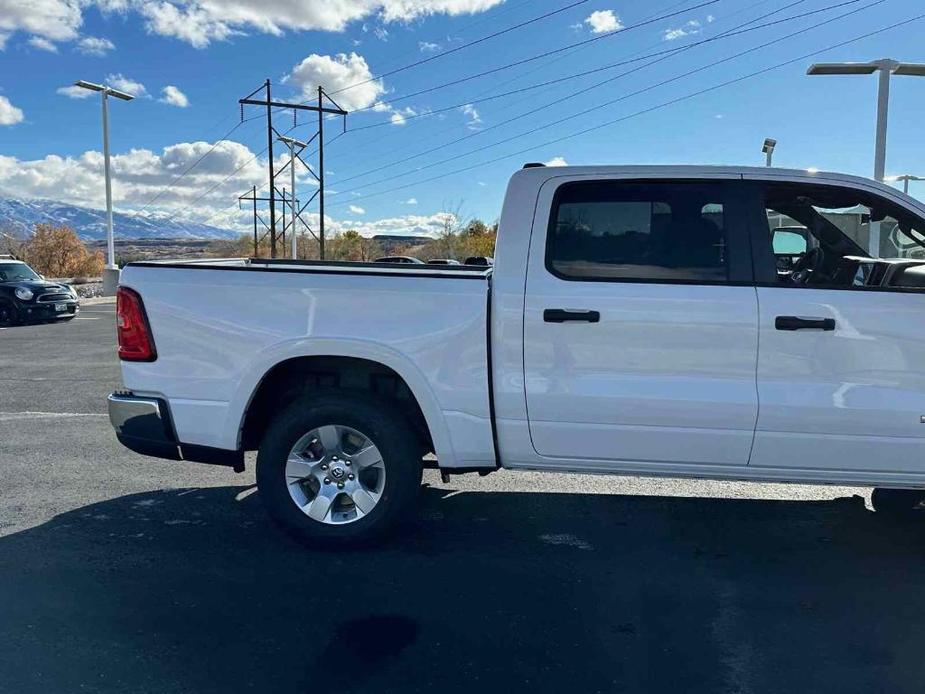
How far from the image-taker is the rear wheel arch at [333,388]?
4177 mm

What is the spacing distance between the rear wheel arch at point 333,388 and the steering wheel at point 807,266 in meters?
2.45

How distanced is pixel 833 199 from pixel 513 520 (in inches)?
107

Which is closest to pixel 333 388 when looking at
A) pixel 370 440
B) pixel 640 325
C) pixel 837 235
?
pixel 370 440

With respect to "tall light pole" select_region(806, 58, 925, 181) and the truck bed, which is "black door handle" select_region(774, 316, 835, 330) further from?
"tall light pole" select_region(806, 58, 925, 181)

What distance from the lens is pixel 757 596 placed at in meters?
3.80

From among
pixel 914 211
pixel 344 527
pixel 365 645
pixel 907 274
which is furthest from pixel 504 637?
pixel 914 211

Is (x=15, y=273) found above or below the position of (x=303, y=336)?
above

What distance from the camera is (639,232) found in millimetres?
4020

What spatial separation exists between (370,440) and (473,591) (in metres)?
1.02

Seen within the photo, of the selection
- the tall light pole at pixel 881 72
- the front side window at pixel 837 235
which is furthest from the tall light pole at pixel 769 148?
the front side window at pixel 837 235

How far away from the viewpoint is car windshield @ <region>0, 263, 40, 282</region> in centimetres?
1906

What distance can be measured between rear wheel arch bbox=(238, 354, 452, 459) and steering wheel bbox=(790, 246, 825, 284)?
2451 millimetres

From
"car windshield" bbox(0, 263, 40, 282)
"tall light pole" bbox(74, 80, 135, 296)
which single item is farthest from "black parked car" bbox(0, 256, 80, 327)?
"tall light pole" bbox(74, 80, 135, 296)

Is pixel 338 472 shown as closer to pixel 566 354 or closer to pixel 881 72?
pixel 566 354
